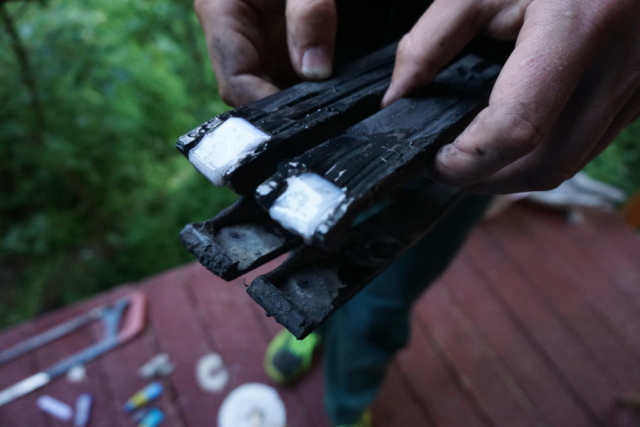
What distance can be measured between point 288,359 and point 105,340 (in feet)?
2.13

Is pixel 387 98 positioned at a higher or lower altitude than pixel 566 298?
higher

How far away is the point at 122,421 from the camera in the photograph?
134cm

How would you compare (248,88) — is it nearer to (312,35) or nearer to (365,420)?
(312,35)

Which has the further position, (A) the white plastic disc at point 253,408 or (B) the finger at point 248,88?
(A) the white plastic disc at point 253,408

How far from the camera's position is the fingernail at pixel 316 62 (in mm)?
674

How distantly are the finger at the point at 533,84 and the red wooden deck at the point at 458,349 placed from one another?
1195 mm

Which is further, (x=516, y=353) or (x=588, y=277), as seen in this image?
(x=588, y=277)

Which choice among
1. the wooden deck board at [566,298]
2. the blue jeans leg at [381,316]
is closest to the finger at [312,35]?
the blue jeans leg at [381,316]

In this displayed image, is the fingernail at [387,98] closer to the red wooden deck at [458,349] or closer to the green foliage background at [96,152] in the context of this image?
the red wooden deck at [458,349]

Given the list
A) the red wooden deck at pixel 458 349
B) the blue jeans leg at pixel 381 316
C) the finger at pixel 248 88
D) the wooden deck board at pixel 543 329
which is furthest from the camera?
the wooden deck board at pixel 543 329

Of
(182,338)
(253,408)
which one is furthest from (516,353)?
(182,338)

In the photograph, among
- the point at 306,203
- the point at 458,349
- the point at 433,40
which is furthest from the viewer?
the point at 458,349

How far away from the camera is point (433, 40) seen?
60 cm

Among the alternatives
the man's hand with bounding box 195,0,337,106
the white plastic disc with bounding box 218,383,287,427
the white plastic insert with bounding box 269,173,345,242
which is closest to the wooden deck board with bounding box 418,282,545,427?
the white plastic disc with bounding box 218,383,287,427
